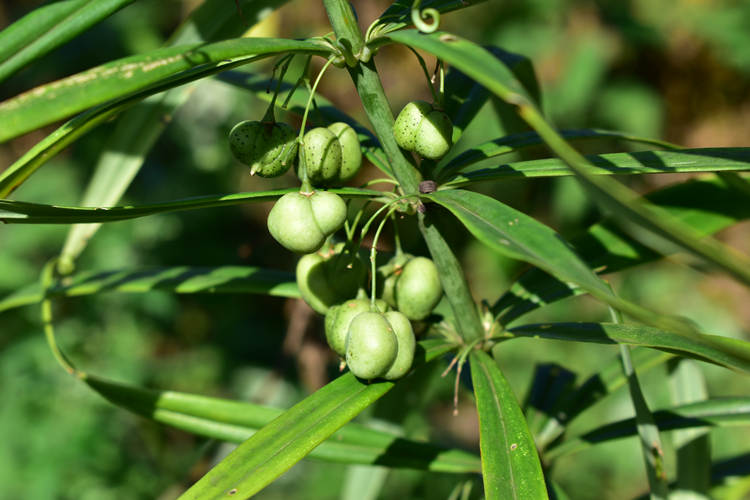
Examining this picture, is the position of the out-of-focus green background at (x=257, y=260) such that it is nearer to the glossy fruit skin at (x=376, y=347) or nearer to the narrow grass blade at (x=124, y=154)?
the narrow grass blade at (x=124, y=154)

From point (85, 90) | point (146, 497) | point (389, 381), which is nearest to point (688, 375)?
point (389, 381)

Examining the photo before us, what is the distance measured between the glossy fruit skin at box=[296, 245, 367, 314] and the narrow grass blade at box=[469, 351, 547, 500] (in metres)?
0.18

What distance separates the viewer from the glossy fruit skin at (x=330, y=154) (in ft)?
2.20

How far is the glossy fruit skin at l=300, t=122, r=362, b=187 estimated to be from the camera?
669 millimetres

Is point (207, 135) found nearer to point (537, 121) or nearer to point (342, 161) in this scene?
point (342, 161)

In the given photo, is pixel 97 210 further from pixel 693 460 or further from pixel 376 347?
pixel 693 460

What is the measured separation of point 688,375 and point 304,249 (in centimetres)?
78

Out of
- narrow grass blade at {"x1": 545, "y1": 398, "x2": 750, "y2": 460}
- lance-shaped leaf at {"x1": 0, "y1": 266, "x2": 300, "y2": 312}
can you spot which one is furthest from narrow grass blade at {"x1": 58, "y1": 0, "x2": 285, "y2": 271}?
narrow grass blade at {"x1": 545, "y1": 398, "x2": 750, "y2": 460}

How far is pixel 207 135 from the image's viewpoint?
342cm

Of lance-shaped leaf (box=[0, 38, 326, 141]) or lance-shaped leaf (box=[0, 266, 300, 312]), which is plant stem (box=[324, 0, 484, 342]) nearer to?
lance-shaped leaf (box=[0, 38, 326, 141])

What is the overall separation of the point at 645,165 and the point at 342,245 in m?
0.35

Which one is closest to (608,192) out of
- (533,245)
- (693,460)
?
(533,245)

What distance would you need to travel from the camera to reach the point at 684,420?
2.97 ft

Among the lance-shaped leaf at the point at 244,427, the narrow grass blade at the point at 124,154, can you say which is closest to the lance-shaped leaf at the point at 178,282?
the narrow grass blade at the point at 124,154
